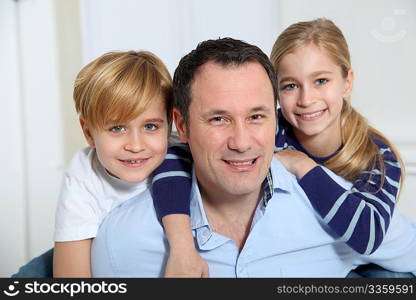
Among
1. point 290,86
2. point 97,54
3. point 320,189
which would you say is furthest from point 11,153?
point 320,189

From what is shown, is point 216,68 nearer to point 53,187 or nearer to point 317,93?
point 317,93

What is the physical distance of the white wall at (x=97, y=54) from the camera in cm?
281

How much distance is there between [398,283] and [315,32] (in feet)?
2.84

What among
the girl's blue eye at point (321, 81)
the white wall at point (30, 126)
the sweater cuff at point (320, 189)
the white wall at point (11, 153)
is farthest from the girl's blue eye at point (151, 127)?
the white wall at point (11, 153)

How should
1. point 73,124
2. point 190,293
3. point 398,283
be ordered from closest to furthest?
1. point 190,293
2. point 398,283
3. point 73,124

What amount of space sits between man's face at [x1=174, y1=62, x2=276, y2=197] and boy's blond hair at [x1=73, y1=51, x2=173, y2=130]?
14cm

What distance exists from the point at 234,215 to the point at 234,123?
286 millimetres

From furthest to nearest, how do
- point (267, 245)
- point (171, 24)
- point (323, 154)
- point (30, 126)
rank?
point (30, 126)
point (171, 24)
point (323, 154)
point (267, 245)

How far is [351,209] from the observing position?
1467mm

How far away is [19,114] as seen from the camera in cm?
362

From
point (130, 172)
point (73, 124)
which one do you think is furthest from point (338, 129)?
point (73, 124)

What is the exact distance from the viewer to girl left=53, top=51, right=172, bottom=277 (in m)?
1.56

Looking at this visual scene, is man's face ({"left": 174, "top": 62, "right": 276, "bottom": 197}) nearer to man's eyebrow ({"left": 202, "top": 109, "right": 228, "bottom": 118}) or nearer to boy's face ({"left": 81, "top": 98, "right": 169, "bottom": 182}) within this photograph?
man's eyebrow ({"left": 202, "top": 109, "right": 228, "bottom": 118})

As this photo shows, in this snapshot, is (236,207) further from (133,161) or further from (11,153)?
(11,153)
